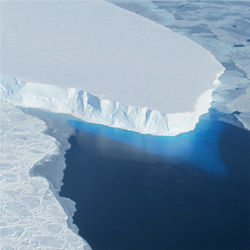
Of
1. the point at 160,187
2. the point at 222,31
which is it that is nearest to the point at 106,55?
the point at 222,31

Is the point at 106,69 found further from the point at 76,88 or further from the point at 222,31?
the point at 222,31

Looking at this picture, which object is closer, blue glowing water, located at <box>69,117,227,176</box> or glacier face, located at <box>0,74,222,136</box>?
blue glowing water, located at <box>69,117,227,176</box>

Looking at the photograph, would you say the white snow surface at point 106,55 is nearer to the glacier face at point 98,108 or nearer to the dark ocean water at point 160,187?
the glacier face at point 98,108

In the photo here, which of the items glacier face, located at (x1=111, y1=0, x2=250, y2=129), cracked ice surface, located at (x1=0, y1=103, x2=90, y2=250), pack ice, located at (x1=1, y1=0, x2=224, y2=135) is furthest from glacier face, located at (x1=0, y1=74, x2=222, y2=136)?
glacier face, located at (x1=111, y1=0, x2=250, y2=129)

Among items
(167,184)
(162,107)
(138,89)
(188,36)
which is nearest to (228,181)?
(167,184)

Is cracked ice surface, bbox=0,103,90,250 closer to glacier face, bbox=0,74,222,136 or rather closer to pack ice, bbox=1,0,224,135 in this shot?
glacier face, bbox=0,74,222,136

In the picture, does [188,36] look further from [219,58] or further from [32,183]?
[32,183]
